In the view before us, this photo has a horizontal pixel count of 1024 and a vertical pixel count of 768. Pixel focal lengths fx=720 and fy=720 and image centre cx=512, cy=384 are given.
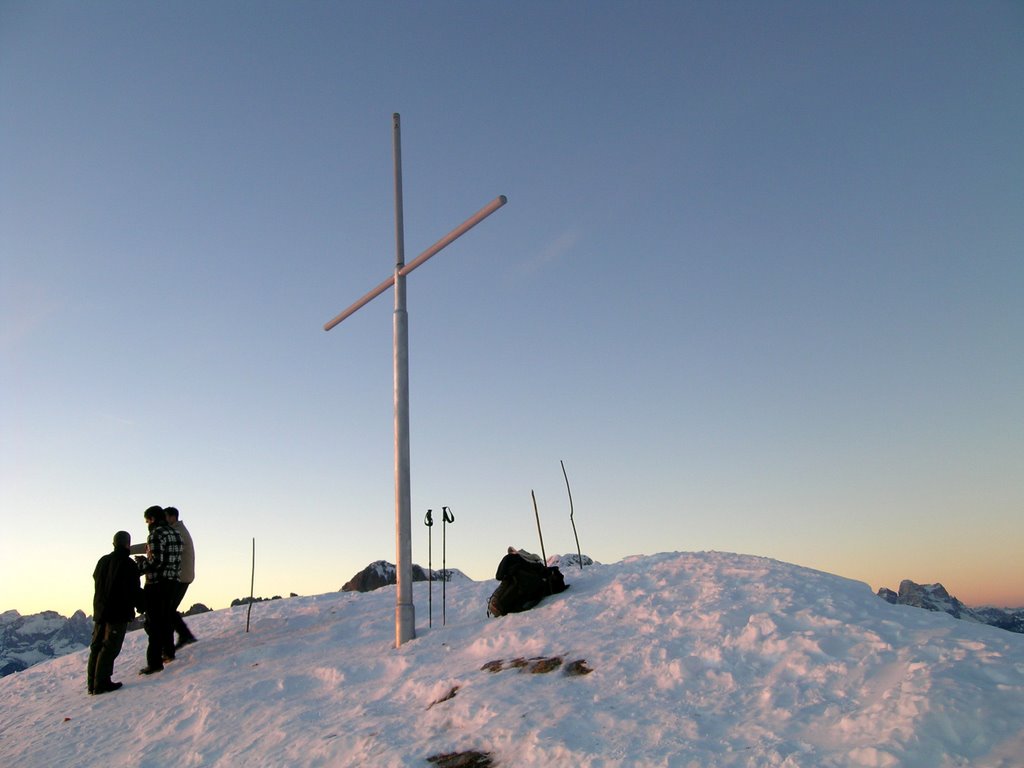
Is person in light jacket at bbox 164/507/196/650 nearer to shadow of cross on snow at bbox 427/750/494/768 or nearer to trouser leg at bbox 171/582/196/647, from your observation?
trouser leg at bbox 171/582/196/647

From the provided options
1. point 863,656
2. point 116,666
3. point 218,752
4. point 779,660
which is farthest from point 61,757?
point 863,656

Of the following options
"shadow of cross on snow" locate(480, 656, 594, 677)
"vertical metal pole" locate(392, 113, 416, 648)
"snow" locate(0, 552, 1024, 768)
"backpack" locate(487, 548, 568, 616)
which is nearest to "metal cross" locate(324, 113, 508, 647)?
"vertical metal pole" locate(392, 113, 416, 648)

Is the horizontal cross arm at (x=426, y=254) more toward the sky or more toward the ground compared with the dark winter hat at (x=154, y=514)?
more toward the sky

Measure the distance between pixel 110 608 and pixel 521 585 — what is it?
7.19m

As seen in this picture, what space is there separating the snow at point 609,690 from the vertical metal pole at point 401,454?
0.59 metres

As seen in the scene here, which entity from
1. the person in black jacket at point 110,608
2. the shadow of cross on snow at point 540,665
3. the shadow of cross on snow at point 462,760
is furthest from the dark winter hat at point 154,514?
the shadow of cross on snow at point 462,760

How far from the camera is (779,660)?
801 centimetres

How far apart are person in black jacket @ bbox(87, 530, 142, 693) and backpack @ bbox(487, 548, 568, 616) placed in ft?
21.0

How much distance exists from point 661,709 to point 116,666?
474 inches

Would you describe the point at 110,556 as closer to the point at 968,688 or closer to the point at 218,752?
the point at 218,752

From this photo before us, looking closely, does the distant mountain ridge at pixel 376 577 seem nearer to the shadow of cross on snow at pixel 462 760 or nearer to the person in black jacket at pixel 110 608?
the person in black jacket at pixel 110 608

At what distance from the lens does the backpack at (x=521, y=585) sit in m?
12.7

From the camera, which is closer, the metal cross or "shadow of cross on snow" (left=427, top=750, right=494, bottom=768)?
"shadow of cross on snow" (left=427, top=750, right=494, bottom=768)

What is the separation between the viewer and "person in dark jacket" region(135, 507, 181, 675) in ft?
43.2
